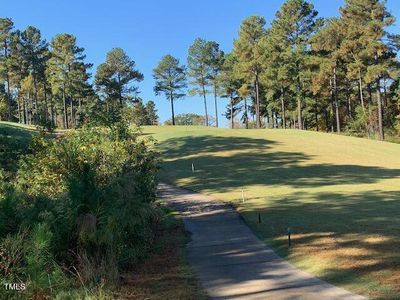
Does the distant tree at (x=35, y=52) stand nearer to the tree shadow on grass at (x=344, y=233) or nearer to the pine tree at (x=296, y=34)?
the pine tree at (x=296, y=34)

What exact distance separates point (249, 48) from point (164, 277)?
2551 inches

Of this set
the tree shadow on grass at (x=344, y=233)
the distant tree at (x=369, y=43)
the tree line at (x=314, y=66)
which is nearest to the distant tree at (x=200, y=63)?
the tree line at (x=314, y=66)

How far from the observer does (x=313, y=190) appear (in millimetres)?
25781

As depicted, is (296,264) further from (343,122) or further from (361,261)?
(343,122)

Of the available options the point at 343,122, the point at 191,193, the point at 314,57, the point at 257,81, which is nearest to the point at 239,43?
the point at 257,81

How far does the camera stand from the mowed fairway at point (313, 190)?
11055mm

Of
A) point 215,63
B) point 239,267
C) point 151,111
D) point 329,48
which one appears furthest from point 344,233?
point 151,111

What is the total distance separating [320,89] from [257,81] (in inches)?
393

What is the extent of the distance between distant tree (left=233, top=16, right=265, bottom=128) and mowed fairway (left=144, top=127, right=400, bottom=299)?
720 inches

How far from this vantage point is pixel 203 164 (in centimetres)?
3669

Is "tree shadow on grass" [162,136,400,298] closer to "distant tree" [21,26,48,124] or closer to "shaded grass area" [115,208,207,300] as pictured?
"shaded grass area" [115,208,207,300]

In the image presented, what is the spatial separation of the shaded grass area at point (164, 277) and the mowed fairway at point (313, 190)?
8.89ft

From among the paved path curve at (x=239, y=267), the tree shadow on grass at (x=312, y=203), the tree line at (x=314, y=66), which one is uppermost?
the tree line at (x=314, y=66)

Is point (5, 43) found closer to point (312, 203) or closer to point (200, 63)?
point (200, 63)
